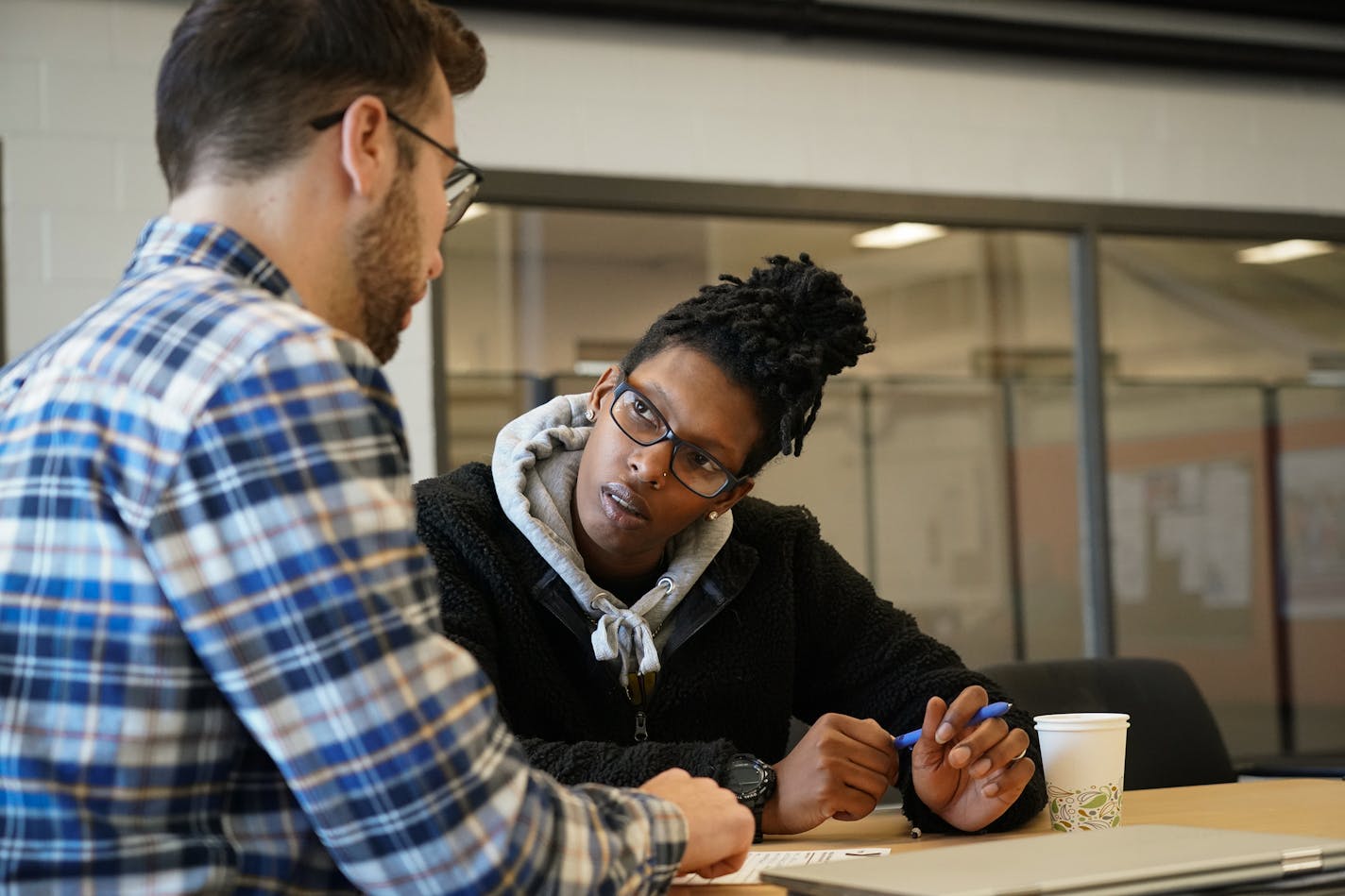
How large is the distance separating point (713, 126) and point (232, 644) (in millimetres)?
3174

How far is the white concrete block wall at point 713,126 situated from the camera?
10.9ft

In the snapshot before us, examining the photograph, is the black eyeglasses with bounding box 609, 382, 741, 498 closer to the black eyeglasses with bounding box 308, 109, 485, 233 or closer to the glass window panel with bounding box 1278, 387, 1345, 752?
the black eyeglasses with bounding box 308, 109, 485, 233

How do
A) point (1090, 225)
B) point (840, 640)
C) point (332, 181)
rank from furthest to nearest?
1. point (1090, 225)
2. point (840, 640)
3. point (332, 181)

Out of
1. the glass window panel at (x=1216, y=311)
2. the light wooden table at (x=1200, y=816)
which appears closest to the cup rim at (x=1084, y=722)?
the light wooden table at (x=1200, y=816)

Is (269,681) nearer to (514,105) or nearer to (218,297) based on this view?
(218,297)

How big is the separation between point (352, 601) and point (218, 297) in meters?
0.21

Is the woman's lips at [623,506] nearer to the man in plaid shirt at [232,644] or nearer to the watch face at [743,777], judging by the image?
the watch face at [743,777]

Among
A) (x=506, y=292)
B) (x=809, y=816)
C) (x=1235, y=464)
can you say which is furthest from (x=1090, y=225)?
(x=809, y=816)

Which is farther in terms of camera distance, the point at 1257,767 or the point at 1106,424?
the point at 1106,424

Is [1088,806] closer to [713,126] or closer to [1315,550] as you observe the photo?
[713,126]

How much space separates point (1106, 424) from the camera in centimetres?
439

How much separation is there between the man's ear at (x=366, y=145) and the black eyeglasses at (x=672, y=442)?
74cm

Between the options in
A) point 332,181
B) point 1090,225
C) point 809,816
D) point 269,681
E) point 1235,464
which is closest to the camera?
point 269,681

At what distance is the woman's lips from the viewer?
5.65 ft
